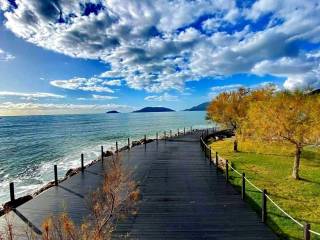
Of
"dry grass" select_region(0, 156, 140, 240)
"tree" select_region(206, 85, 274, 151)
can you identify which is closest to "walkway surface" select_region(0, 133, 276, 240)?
"dry grass" select_region(0, 156, 140, 240)

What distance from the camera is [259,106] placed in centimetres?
2294

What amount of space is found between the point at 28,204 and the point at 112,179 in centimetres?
783

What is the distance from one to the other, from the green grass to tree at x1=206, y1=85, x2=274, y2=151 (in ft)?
11.6

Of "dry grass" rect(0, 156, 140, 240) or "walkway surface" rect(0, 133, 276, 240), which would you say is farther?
"walkway surface" rect(0, 133, 276, 240)

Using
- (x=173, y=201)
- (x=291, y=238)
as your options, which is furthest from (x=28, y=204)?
(x=291, y=238)

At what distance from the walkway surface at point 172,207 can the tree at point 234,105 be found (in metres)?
13.3

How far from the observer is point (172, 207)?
13.5m

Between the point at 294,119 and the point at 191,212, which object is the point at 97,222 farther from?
the point at 294,119

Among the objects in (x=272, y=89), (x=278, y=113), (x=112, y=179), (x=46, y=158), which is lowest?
(x=46, y=158)

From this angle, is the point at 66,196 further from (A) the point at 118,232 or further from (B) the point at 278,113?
(B) the point at 278,113

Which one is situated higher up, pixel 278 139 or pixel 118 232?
pixel 278 139

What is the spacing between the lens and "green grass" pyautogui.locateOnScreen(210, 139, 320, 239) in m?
12.8

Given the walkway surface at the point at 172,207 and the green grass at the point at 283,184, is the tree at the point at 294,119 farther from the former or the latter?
the walkway surface at the point at 172,207

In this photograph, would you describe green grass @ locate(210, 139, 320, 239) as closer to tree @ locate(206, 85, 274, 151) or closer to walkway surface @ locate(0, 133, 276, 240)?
walkway surface @ locate(0, 133, 276, 240)
